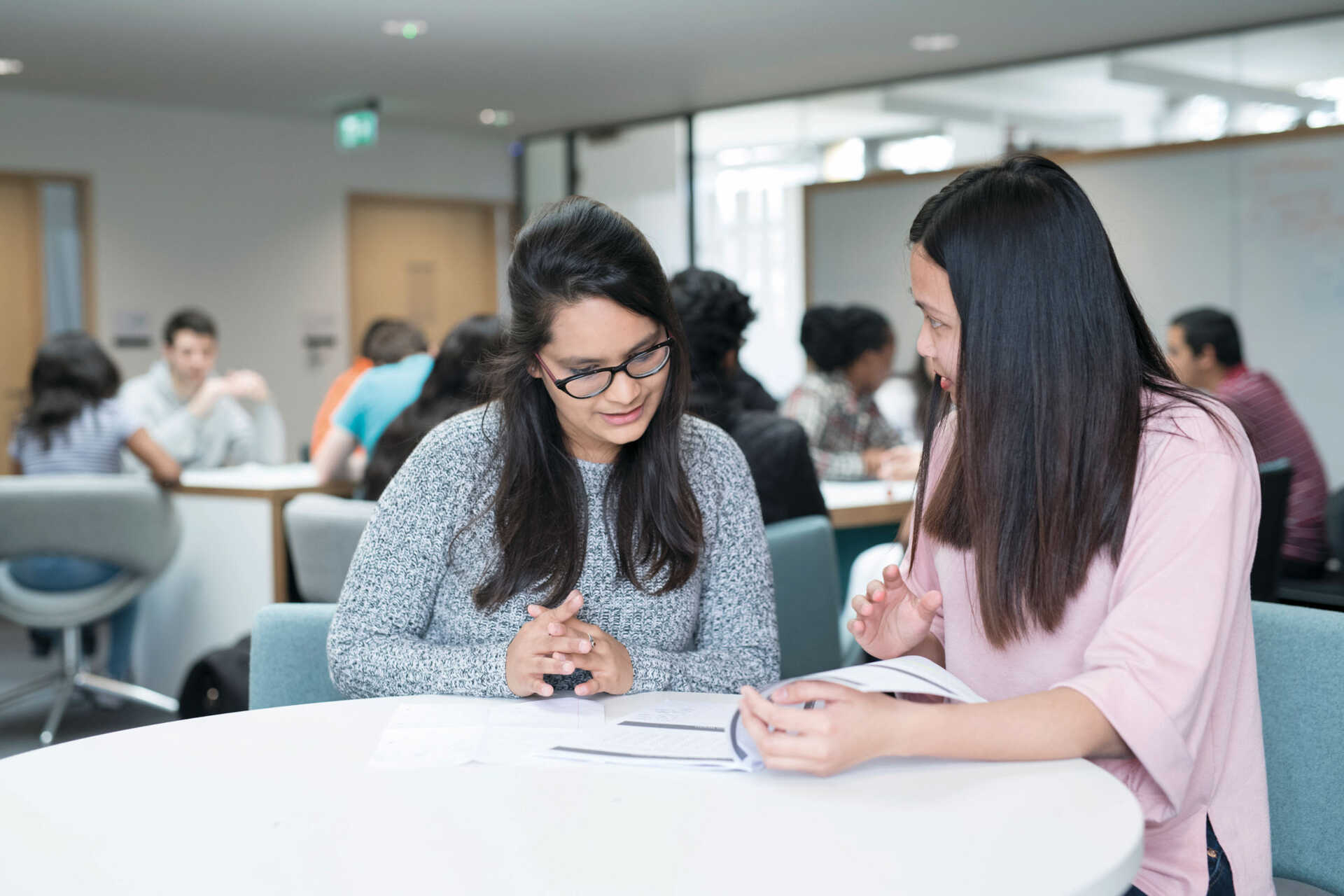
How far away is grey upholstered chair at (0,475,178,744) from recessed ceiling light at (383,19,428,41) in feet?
8.30

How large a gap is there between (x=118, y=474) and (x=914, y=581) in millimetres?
3740

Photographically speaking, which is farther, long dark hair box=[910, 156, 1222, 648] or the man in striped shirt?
A: the man in striped shirt

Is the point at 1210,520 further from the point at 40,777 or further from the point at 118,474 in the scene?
the point at 118,474

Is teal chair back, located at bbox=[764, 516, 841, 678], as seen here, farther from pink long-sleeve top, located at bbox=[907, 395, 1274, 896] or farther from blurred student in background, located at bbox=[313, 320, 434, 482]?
blurred student in background, located at bbox=[313, 320, 434, 482]

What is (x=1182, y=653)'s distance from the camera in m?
1.13

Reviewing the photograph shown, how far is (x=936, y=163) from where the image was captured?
22.4ft

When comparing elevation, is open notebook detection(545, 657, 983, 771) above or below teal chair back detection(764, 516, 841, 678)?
above

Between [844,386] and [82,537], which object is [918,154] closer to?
[844,386]

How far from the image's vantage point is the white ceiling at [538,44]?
5.35 m

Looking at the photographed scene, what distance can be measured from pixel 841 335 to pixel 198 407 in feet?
8.98

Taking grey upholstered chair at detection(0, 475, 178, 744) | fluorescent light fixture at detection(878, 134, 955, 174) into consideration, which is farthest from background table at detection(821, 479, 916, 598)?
fluorescent light fixture at detection(878, 134, 955, 174)

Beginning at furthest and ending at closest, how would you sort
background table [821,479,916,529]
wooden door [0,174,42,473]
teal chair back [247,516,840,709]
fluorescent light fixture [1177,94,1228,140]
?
wooden door [0,174,42,473]
fluorescent light fixture [1177,94,1228,140]
background table [821,479,916,529]
teal chair back [247,516,840,709]

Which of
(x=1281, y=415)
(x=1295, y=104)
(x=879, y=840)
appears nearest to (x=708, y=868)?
(x=879, y=840)

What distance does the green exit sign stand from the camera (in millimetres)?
7465
